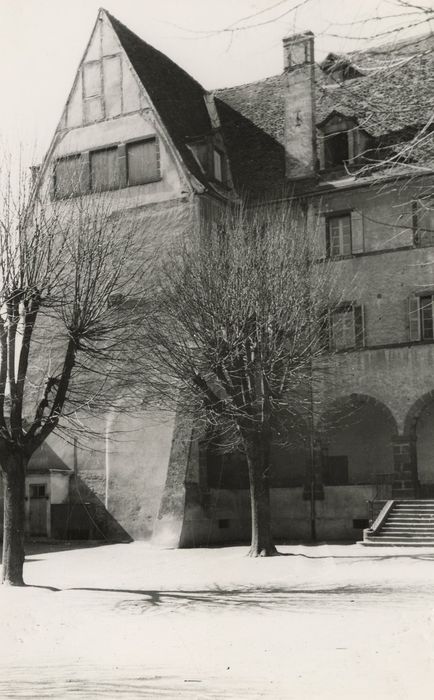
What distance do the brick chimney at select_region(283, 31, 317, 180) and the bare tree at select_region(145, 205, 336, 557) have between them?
614cm

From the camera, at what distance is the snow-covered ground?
27.1ft

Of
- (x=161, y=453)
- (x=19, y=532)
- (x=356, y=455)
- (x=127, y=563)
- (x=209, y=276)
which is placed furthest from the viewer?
(x=356, y=455)

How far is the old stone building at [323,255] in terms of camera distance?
26672 mm

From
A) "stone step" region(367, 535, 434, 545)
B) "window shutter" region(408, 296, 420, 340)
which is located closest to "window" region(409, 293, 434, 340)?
"window shutter" region(408, 296, 420, 340)

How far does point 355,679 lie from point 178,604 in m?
6.95

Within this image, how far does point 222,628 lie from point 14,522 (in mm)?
5561

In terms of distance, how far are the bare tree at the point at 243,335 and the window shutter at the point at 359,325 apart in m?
4.06

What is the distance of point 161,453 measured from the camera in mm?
25969

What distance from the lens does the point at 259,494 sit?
73.4 feet

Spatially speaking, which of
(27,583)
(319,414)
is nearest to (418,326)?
(319,414)

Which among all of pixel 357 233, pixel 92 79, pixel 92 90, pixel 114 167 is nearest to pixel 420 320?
Answer: pixel 357 233

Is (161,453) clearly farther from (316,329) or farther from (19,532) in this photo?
(19,532)

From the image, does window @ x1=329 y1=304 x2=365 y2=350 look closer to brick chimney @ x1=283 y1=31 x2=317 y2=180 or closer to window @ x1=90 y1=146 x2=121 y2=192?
brick chimney @ x1=283 y1=31 x2=317 y2=180

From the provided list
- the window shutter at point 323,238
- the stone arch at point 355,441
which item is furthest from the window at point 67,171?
the stone arch at point 355,441
